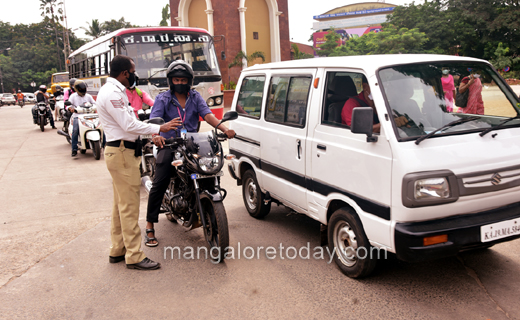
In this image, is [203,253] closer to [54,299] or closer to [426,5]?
[54,299]

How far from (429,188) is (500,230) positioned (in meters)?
0.72

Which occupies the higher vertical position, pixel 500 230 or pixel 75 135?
pixel 75 135

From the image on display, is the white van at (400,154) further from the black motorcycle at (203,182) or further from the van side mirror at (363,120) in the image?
the black motorcycle at (203,182)

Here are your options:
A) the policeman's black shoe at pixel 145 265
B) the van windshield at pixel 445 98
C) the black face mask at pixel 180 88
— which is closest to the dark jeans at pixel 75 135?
the black face mask at pixel 180 88

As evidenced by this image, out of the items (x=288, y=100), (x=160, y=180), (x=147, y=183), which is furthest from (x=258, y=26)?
(x=160, y=180)

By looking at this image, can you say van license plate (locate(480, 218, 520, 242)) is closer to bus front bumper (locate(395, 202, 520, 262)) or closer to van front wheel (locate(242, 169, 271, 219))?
bus front bumper (locate(395, 202, 520, 262))

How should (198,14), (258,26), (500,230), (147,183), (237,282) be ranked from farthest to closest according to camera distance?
(258,26) → (198,14) → (147,183) → (237,282) → (500,230)

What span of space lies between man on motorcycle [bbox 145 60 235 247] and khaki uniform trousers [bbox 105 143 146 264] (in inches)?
16.3

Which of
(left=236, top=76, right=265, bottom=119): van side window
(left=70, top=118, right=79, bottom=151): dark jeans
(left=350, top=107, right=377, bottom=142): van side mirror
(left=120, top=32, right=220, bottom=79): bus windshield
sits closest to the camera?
(left=350, top=107, right=377, bottom=142): van side mirror

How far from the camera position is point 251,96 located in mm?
5582

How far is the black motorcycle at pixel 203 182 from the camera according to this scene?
416cm

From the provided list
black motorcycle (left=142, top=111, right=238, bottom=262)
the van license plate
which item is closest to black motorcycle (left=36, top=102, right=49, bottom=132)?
black motorcycle (left=142, top=111, right=238, bottom=262)

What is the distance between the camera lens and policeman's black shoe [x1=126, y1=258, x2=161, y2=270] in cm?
424

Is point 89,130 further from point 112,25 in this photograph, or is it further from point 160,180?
point 112,25
